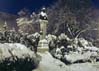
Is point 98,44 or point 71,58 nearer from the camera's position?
point 71,58

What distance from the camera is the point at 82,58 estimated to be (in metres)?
16.8

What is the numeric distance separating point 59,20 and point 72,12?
1808mm

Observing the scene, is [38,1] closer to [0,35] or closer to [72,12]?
[72,12]

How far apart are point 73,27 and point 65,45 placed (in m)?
5.84

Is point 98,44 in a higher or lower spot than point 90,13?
lower

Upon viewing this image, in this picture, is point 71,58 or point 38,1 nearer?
point 71,58

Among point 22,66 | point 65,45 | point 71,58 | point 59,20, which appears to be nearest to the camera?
point 22,66

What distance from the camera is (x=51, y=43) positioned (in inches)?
786

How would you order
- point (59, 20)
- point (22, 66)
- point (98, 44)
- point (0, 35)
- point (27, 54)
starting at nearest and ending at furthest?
point (22, 66) → point (27, 54) → point (0, 35) → point (98, 44) → point (59, 20)

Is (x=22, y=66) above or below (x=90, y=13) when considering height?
below

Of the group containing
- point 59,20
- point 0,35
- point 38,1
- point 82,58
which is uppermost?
point 38,1

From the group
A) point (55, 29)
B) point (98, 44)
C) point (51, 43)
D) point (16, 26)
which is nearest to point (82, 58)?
point (51, 43)

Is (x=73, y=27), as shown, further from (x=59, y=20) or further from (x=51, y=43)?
(x=51, y=43)

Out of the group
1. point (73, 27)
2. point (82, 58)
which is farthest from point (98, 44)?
point (82, 58)
